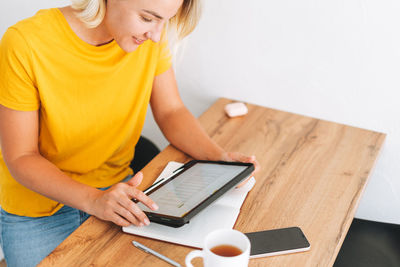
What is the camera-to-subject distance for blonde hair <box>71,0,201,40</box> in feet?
3.57

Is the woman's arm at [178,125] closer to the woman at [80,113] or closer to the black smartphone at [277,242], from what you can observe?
the woman at [80,113]

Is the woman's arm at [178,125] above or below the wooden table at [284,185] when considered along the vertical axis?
Answer: above

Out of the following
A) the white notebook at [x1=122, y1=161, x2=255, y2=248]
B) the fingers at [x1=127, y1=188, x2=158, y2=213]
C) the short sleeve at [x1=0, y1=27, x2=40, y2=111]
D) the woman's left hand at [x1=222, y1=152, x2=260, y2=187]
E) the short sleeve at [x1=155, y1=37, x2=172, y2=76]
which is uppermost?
the short sleeve at [x1=0, y1=27, x2=40, y2=111]

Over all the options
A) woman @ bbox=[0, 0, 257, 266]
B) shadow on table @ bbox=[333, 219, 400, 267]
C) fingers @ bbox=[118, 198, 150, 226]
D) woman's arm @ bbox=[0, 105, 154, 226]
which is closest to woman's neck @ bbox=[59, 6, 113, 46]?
woman @ bbox=[0, 0, 257, 266]

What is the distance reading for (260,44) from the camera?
151cm

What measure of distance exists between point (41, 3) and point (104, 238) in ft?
3.79

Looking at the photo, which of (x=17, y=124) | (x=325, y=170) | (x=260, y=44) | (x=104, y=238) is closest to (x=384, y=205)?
(x=325, y=170)

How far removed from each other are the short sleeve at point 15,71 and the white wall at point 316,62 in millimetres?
646

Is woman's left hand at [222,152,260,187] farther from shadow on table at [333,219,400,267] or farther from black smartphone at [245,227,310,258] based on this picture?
shadow on table at [333,219,400,267]

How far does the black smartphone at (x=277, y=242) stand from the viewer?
916 mm

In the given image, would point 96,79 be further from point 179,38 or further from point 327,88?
point 327,88

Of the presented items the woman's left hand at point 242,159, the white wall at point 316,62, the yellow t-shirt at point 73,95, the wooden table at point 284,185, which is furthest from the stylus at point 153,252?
the white wall at point 316,62

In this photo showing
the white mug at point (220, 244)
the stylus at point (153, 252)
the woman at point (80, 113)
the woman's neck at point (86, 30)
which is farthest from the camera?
the woman's neck at point (86, 30)

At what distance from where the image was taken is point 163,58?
1.35 metres
